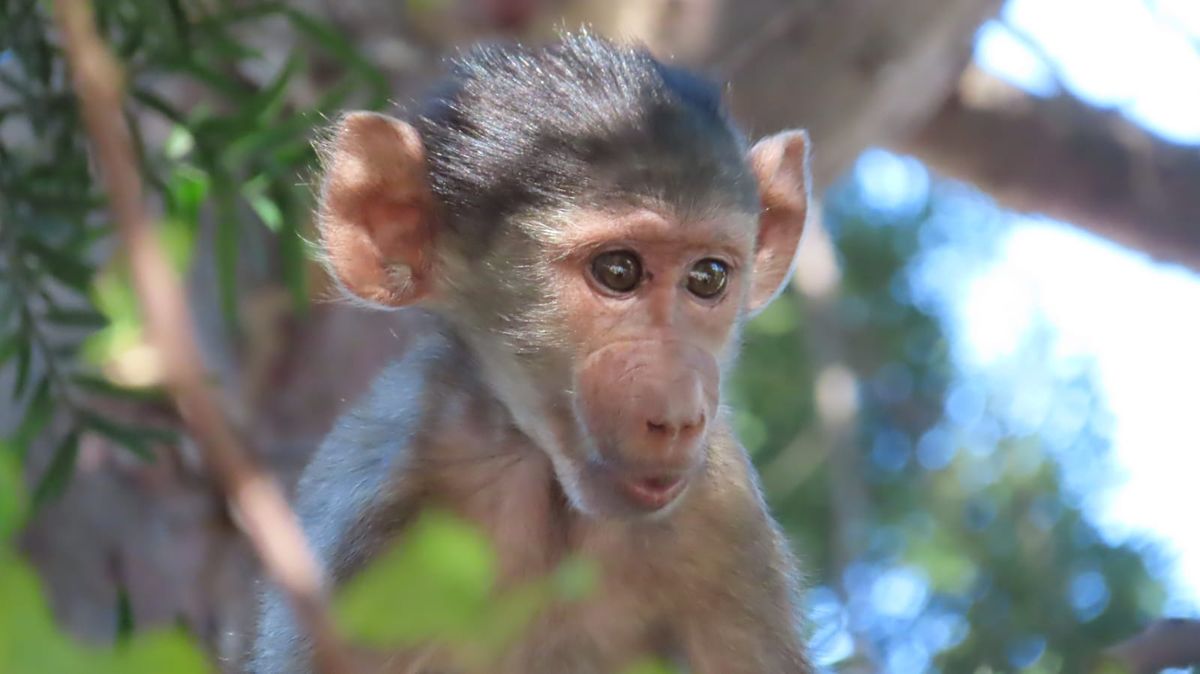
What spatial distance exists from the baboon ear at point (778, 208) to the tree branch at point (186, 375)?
2412mm

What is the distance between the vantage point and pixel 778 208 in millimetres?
3014

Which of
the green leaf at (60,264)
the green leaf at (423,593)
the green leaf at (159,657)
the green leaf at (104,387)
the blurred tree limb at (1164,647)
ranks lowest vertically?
the green leaf at (159,657)

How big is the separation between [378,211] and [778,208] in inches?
34.5

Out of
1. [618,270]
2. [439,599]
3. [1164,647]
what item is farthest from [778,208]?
[439,599]

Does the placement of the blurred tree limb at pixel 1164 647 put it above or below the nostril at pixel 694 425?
below

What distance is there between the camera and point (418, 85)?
17.3ft

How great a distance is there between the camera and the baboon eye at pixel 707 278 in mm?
2596

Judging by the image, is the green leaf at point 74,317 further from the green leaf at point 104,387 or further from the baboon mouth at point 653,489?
the baboon mouth at point 653,489

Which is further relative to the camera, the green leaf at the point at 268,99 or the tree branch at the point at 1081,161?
the tree branch at the point at 1081,161

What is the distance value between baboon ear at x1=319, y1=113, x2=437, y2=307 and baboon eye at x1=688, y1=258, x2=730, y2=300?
1.81ft

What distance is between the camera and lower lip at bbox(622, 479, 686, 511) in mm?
2277

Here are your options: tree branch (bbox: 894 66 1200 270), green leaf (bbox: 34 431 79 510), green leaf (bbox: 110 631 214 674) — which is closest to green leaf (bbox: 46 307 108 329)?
green leaf (bbox: 34 431 79 510)

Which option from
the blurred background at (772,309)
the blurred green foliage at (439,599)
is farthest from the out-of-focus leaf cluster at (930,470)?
the blurred green foliage at (439,599)

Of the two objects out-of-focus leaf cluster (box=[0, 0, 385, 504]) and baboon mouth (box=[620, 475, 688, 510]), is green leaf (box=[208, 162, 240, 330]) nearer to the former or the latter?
out-of-focus leaf cluster (box=[0, 0, 385, 504])
